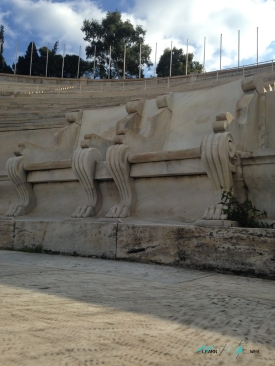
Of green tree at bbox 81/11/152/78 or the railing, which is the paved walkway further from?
green tree at bbox 81/11/152/78

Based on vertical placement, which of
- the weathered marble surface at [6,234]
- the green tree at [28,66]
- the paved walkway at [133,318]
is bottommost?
the paved walkway at [133,318]

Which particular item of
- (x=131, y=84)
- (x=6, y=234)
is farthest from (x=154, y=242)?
(x=131, y=84)

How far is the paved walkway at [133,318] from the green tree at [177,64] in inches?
1500

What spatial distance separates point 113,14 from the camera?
42750 mm

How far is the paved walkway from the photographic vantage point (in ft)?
4.54

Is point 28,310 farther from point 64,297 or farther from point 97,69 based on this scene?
point 97,69

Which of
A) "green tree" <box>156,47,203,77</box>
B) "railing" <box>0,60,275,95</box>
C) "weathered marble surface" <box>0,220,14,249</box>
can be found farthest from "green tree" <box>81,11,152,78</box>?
"weathered marble surface" <box>0,220,14,249</box>

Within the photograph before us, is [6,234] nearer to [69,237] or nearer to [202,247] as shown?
[69,237]

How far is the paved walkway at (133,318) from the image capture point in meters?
1.38

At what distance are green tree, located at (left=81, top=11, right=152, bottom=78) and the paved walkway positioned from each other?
Answer: 40.7 metres

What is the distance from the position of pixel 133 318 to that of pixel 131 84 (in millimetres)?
26159

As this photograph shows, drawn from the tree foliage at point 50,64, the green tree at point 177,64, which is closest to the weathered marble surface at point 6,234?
the green tree at point 177,64

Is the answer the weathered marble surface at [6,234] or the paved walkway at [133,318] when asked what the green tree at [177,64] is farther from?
the paved walkway at [133,318]

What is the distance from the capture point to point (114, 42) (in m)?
42.4
